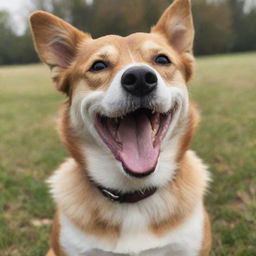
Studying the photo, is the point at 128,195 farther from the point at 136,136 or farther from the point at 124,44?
the point at 124,44

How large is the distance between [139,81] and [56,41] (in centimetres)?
108

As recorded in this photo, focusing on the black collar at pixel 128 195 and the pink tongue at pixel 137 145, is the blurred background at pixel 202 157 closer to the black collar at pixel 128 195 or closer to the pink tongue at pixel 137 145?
the black collar at pixel 128 195

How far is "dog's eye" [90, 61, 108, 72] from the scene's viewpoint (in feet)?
9.64

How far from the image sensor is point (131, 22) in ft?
166

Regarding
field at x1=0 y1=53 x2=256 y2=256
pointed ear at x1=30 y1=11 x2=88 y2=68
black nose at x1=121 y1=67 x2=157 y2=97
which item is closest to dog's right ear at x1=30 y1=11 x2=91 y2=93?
pointed ear at x1=30 y1=11 x2=88 y2=68

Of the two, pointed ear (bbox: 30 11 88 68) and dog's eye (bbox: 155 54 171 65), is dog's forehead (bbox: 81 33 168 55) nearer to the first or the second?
dog's eye (bbox: 155 54 171 65)

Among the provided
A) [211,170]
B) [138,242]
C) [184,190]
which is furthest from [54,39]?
[211,170]

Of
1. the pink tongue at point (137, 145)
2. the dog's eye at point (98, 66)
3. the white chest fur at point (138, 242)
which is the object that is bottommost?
the white chest fur at point (138, 242)

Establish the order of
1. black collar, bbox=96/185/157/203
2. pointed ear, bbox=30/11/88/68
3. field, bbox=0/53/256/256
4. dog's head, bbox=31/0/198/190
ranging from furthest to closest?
1. field, bbox=0/53/256/256
2. pointed ear, bbox=30/11/88/68
3. black collar, bbox=96/185/157/203
4. dog's head, bbox=31/0/198/190

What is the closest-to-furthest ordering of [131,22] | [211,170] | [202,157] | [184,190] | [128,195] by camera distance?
[128,195] → [184,190] → [211,170] → [202,157] → [131,22]

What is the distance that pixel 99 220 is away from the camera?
9.33 ft

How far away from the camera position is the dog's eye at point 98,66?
2.94 metres

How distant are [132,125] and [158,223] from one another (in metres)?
0.73

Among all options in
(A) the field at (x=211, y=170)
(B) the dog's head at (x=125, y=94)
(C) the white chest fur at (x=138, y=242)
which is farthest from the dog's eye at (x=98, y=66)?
(A) the field at (x=211, y=170)
